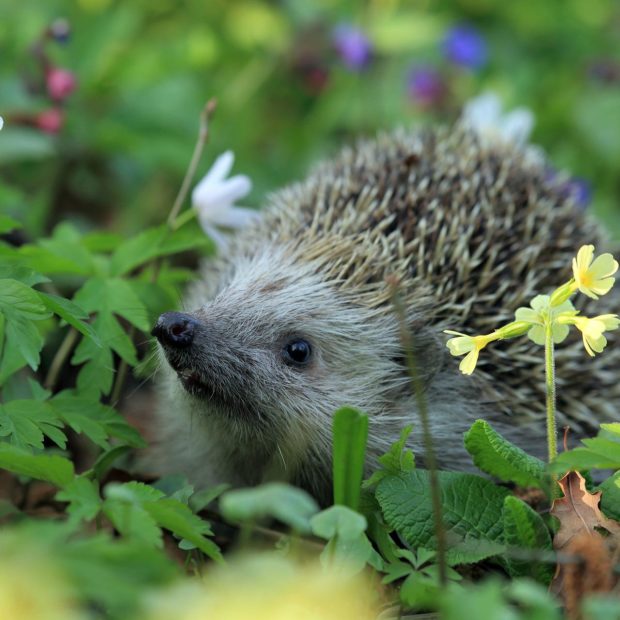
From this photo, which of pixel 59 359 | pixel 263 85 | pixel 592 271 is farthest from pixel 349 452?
pixel 263 85

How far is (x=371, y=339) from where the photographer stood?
7.53 feet

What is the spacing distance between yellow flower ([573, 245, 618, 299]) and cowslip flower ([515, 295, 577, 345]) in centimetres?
6

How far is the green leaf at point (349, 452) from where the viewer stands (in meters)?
1.73

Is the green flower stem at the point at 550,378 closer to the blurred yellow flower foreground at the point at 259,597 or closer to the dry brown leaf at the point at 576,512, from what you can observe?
the dry brown leaf at the point at 576,512

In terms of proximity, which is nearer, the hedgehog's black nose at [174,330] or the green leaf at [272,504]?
the green leaf at [272,504]

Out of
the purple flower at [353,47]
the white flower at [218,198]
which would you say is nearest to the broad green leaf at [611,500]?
the white flower at [218,198]

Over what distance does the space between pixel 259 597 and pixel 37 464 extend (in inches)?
27.5

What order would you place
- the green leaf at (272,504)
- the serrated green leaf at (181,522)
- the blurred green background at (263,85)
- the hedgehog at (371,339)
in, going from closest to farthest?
the green leaf at (272,504), the serrated green leaf at (181,522), the hedgehog at (371,339), the blurred green background at (263,85)

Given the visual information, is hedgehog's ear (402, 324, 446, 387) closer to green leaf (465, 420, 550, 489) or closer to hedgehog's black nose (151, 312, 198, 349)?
green leaf (465, 420, 550, 489)

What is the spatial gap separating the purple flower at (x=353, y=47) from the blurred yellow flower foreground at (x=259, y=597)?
326 cm

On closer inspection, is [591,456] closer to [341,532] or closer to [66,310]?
[341,532]

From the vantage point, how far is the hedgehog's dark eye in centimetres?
221

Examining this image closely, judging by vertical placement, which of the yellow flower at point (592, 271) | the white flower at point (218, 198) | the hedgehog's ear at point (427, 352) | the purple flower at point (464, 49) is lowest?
the hedgehog's ear at point (427, 352)

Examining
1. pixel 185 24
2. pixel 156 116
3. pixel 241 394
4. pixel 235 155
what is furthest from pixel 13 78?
pixel 241 394
